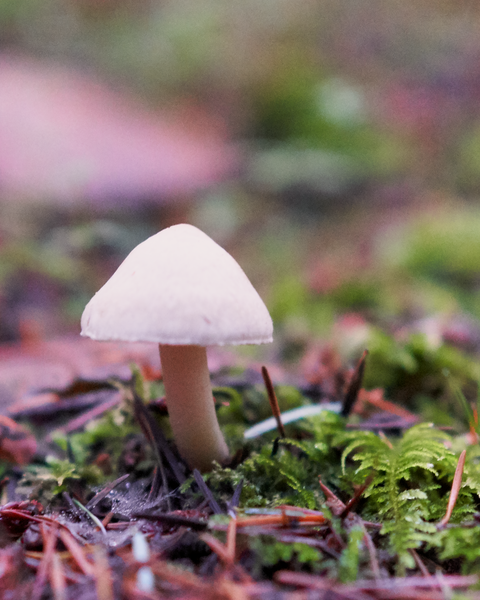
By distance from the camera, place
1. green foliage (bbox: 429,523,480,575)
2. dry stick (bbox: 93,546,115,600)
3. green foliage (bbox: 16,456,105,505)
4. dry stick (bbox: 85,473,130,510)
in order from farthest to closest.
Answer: green foliage (bbox: 16,456,105,505) → dry stick (bbox: 85,473,130,510) → green foliage (bbox: 429,523,480,575) → dry stick (bbox: 93,546,115,600)

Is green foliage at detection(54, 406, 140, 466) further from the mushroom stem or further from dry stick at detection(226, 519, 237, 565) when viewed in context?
dry stick at detection(226, 519, 237, 565)

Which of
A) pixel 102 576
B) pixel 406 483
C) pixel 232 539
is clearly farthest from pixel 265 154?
pixel 102 576

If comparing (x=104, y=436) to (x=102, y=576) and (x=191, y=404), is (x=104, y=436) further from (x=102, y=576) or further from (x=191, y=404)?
(x=102, y=576)

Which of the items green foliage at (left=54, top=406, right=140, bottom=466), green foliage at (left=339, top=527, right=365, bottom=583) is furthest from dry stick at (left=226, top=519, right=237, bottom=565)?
→ green foliage at (left=54, top=406, right=140, bottom=466)

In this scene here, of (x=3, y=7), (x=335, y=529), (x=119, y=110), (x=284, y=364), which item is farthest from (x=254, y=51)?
(x=335, y=529)

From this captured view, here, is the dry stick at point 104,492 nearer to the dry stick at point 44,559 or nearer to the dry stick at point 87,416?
the dry stick at point 44,559

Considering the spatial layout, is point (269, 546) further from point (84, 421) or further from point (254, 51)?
point (254, 51)

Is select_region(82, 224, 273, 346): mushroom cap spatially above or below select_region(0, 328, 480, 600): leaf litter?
above
